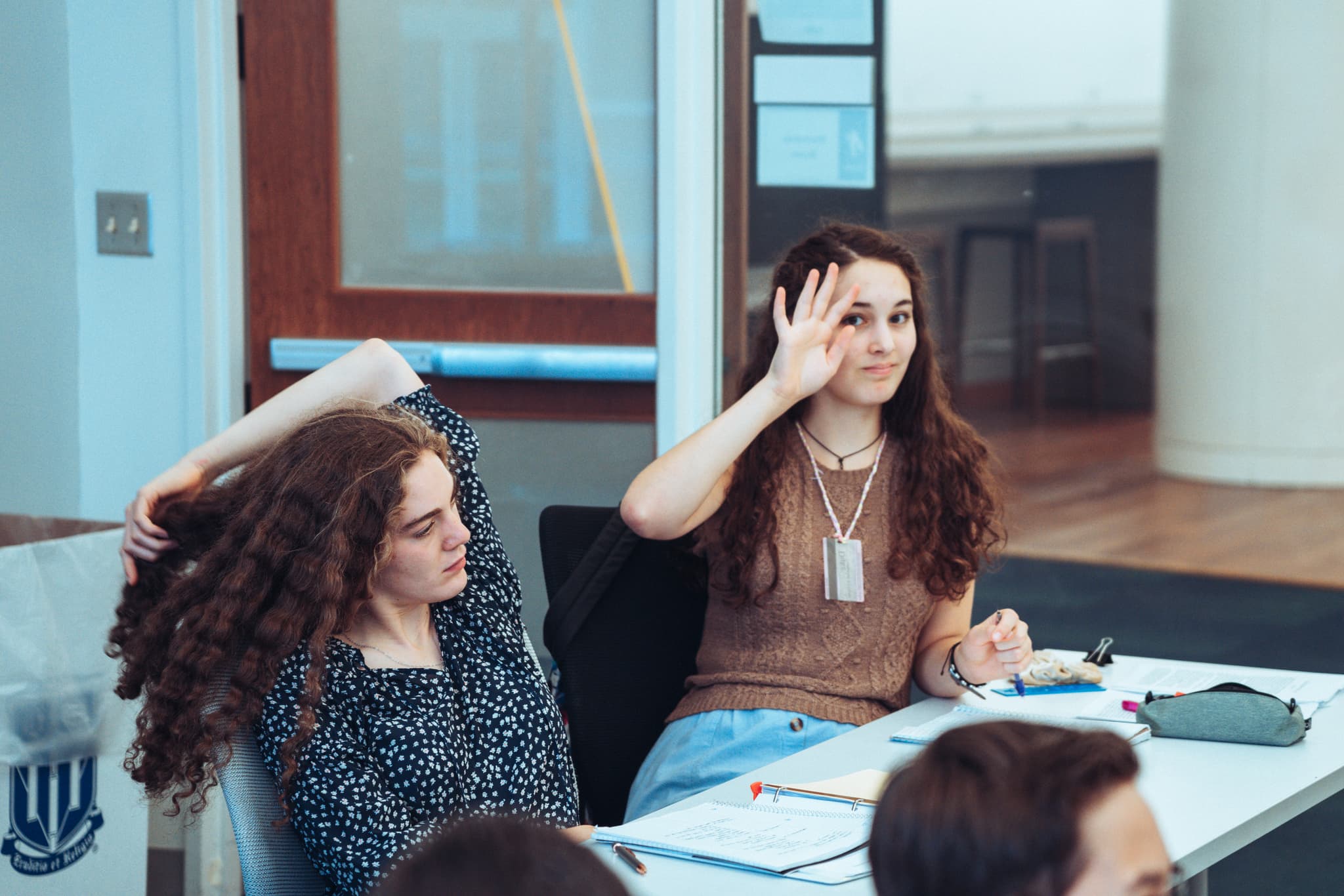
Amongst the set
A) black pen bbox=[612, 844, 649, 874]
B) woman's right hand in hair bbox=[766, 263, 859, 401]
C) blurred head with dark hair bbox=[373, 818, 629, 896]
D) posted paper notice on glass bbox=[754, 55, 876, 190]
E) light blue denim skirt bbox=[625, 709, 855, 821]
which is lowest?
light blue denim skirt bbox=[625, 709, 855, 821]

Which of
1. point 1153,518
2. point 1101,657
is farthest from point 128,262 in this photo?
point 1153,518

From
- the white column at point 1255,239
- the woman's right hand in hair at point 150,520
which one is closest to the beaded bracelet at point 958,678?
the woman's right hand in hair at point 150,520

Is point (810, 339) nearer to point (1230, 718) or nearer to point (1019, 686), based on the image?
point (1019, 686)

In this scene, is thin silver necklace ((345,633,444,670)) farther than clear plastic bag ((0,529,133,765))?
No

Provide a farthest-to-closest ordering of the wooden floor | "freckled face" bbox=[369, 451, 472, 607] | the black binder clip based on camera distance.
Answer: the wooden floor < the black binder clip < "freckled face" bbox=[369, 451, 472, 607]

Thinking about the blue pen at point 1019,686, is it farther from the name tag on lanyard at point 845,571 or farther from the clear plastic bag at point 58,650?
the clear plastic bag at point 58,650

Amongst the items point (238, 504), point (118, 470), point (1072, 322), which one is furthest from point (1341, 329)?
point (238, 504)

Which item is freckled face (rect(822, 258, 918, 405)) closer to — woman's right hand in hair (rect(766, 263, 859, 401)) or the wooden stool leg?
woman's right hand in hair (rect(766, 263, 859, 401))

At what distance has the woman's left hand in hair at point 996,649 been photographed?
1.98 metres

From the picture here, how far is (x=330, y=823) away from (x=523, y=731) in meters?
0.33

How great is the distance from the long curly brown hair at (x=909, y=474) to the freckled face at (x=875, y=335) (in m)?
0.03

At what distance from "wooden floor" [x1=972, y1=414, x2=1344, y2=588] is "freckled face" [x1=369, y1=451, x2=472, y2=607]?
3.08 meters

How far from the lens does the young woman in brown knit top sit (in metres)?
2.10

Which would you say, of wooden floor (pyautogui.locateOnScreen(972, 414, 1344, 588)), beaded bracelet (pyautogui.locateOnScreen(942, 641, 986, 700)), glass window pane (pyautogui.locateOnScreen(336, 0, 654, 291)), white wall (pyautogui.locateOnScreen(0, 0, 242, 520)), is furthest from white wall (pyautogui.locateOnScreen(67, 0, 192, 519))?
wooden floor (pyautogui.locateOnScreen(972, 414, 1344, 588))
